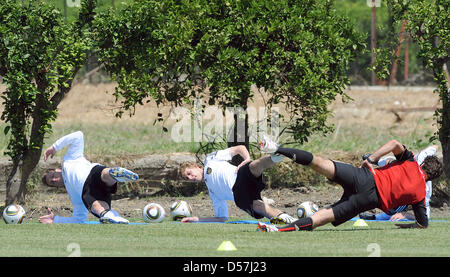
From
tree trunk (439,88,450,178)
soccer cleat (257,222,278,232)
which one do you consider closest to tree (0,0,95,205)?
soccer cleat (257,222,278,232)

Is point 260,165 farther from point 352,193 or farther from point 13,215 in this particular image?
point 13,215

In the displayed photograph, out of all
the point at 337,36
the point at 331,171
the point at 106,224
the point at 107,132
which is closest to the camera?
the point at 331,171

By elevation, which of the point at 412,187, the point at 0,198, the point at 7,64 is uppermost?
the point at 7,64

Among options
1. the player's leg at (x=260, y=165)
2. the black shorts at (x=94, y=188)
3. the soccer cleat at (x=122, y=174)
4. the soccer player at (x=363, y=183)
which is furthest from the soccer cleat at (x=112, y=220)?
the soccer player at (x=363, y=183)

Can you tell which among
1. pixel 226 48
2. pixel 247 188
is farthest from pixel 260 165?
pixel 226 48

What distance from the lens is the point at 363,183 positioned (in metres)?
11.1

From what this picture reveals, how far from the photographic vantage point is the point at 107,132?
90.9ft

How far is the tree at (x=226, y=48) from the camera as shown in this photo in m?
15.2

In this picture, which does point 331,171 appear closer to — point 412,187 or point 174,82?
point 412,187

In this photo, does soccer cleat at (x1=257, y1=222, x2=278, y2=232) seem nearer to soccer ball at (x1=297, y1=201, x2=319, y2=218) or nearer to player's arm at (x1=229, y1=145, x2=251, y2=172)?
player's arm at (x1=229, y1=145, x2=251, y2=172)

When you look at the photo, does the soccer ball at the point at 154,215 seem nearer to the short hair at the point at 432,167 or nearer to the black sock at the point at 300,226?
the black sock at the point at 300,226

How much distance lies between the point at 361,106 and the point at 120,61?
22.9m

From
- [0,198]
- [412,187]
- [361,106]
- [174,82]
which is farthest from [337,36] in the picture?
[361,106]

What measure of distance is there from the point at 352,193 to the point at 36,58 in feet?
20.8
